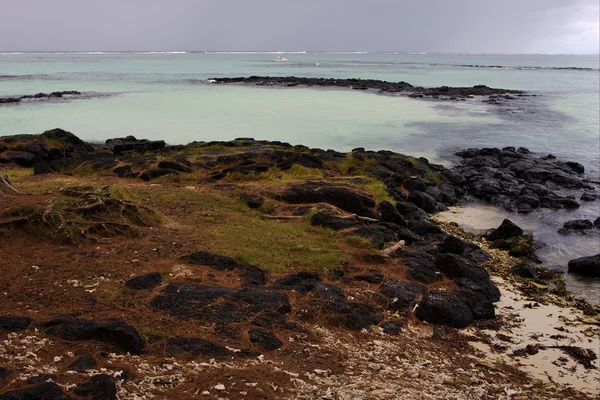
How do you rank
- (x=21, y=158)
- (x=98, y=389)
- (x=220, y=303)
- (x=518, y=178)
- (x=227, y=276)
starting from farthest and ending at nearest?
1. (x=518, y=178)
2. (x=21, y=158)
3. (x=227, y=276)
4. (x=220, y=303)
5. (x=98, y=389)

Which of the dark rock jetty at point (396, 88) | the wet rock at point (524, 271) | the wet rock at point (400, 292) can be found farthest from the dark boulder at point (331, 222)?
the dark rock jetty at point (396, 88)

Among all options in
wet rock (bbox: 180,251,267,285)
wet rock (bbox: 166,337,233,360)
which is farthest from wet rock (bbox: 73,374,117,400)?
wet rock (bbox: 180,251,267,285)

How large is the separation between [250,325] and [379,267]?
3642 millimetres

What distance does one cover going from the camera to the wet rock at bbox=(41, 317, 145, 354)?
6.02 metres

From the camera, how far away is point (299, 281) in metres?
8.54

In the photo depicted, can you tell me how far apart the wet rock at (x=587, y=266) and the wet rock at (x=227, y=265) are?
298 inches

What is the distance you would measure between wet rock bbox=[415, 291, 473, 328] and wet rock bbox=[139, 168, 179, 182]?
9.90 m

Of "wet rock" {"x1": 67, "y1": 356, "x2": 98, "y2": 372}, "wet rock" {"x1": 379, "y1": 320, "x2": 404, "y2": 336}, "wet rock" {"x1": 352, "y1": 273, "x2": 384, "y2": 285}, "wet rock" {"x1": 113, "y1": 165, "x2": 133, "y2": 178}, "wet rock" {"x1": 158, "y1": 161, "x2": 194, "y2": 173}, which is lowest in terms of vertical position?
"wet rock" {"x1": 379, "y1": 320, "x2": 404, "y2": 336}

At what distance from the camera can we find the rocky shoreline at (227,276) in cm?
595

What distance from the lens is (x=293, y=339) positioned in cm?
685

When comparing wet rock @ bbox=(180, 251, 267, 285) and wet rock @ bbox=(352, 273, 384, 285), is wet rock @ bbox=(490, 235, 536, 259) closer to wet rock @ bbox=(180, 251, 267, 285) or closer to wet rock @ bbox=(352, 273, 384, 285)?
wet rock @ bbox=(352, 273, 384, 285)

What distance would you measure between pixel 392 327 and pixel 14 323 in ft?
17.3

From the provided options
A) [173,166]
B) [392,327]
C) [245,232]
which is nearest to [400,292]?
[392,327]

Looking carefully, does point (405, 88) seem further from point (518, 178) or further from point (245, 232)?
point (245, 232)
